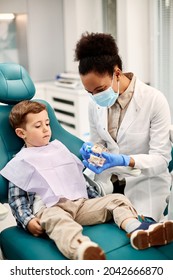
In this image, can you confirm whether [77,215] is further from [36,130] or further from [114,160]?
[36,130]

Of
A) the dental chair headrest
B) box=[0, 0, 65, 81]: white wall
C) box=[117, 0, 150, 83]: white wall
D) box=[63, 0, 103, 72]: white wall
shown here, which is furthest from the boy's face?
box=[0, 0, 65, 81]: white wall

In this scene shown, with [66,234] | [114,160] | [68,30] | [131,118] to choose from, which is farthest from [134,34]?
[66,234]

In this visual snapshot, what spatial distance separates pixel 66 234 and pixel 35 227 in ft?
0.61

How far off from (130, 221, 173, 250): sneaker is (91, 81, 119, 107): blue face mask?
0.60m

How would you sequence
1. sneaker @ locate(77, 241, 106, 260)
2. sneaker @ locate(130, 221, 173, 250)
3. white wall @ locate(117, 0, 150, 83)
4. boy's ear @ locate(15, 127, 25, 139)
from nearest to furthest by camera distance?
sneaker @ locate(77, 241, 106, 260) → sneaker @ locate(130, 221, 173, 250) → boy's ear @ locate(15, 127, 25, 139) → white wall @ locate(117, 0, 150, 83)

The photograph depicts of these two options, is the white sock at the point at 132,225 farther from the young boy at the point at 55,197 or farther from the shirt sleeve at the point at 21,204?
the shirt sleeve at the point at 21,204

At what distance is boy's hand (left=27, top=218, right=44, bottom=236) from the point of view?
1442mm

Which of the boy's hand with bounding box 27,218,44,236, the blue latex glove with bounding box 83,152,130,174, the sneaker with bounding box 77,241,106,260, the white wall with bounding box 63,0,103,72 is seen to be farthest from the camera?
the white wall with bounding box 63,0,103,72

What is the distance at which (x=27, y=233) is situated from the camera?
58.7 inches

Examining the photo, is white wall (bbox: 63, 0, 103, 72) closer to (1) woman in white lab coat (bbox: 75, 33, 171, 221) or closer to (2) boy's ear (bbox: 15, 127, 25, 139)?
(1) woman in white lab coat (bbox: 75, 33, 171, 221)

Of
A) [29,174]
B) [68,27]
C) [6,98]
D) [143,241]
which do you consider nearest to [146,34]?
[68,27]
